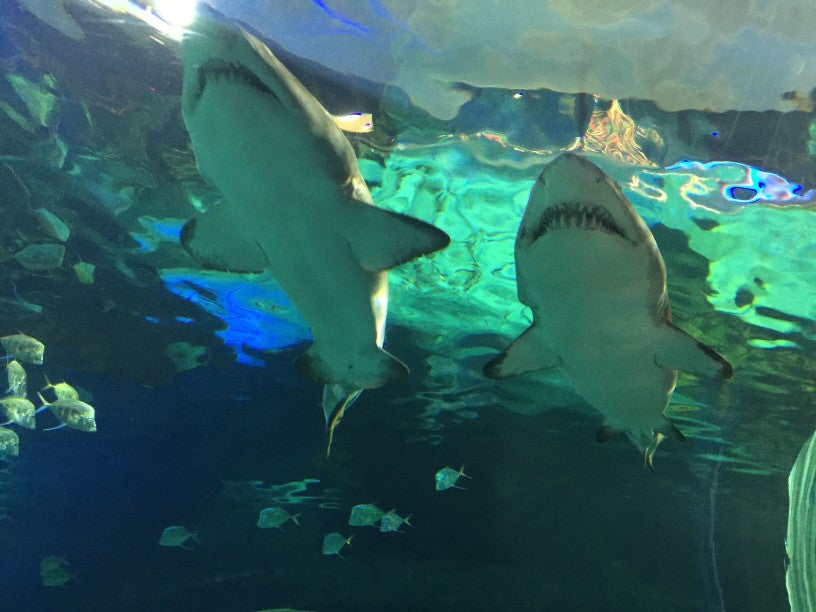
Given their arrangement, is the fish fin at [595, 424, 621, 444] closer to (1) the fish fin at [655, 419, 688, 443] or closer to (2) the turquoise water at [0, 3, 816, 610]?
(1) the fish fin at [655, 419, 688, 443]

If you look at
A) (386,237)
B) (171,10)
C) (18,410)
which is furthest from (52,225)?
(386,237)

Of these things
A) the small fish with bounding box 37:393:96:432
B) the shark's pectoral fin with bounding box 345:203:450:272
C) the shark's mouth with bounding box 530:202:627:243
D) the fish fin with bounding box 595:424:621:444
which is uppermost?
the shark's mouth with bounding box 530:202:627:243

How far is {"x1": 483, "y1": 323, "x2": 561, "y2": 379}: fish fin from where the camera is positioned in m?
4.14

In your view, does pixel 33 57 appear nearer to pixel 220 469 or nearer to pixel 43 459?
pixel 220 469

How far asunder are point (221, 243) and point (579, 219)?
7.51ft

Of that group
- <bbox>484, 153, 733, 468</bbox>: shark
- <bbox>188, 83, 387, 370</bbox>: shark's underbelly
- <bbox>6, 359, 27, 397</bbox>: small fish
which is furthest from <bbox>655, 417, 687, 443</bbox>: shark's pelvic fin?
<bbox>6, 359, 27, 397</bbox>: small fish

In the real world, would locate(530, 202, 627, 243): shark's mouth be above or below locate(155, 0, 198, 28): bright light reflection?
below

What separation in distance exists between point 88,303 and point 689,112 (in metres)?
11.2

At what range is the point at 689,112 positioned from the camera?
18.3ft

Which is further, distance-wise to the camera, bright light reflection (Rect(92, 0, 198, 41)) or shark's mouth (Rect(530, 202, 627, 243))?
bright light reflection (Rect(92, 0, 198, 41))

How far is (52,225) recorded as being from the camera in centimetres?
920

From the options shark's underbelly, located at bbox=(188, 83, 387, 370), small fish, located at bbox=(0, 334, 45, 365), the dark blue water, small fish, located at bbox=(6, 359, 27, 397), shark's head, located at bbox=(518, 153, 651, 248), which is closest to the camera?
shark's underbelly, located at bbox=(188, 83, 387, 370)

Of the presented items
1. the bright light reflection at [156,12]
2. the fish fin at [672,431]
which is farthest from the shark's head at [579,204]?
the bright light reflection at [156,12]

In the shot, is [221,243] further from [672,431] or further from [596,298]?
[672,431]
